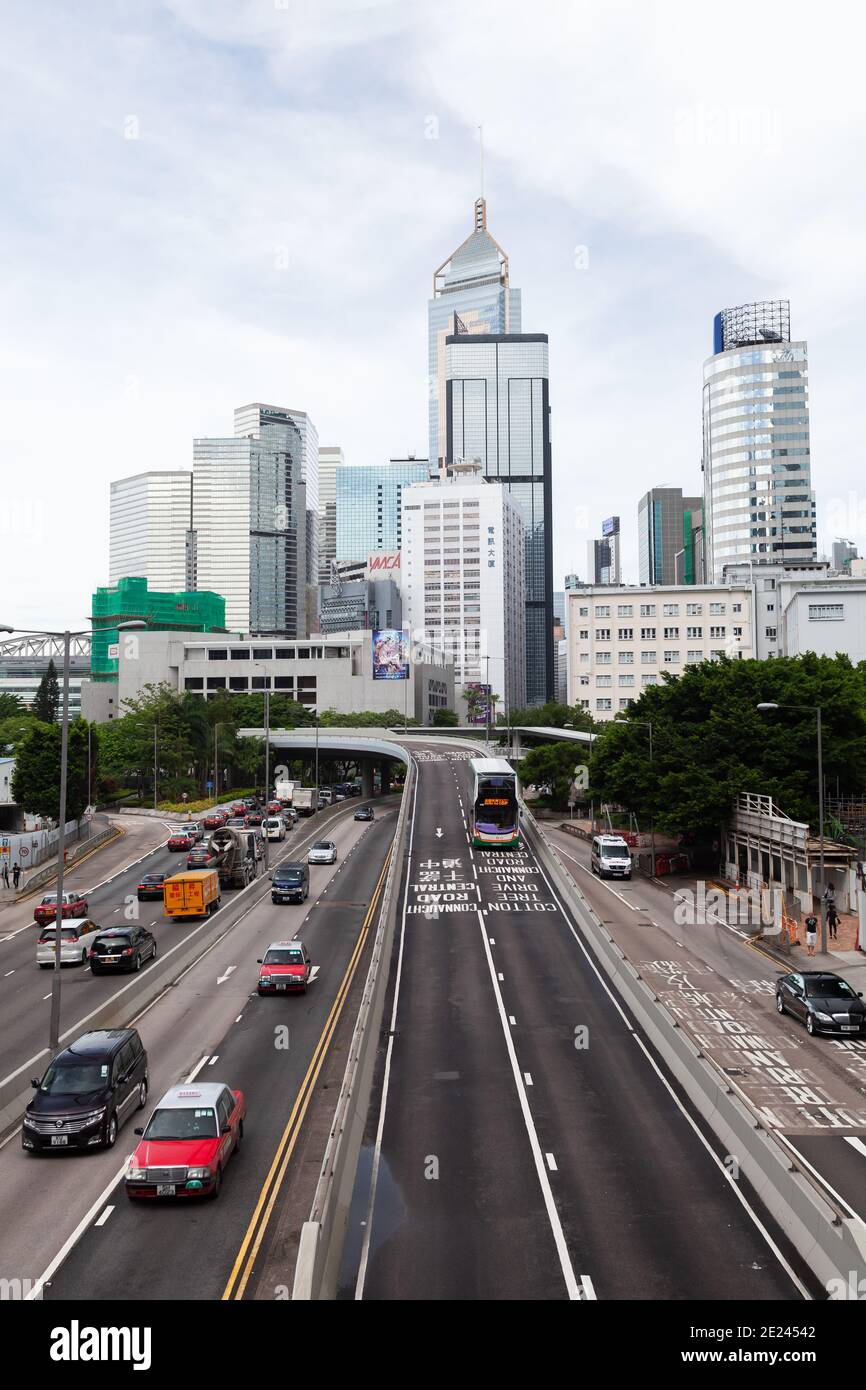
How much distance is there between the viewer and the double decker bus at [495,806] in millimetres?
60156

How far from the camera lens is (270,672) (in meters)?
182

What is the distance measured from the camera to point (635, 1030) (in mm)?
28812

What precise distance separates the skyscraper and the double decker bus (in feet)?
387

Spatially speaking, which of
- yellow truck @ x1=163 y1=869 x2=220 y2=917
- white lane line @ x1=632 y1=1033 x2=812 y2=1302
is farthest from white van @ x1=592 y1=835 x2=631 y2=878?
white lane line @ x1=632 y1=1033 x2=812 y2=1302

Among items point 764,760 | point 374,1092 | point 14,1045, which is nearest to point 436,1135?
point 374,1092

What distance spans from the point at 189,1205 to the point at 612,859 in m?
43.3

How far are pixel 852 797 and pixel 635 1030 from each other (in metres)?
31.1

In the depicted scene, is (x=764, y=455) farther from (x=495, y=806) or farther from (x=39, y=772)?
(x=39, y=772)

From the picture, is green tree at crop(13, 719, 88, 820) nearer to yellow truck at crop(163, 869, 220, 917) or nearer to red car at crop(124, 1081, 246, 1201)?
yellow truck at crop(163, 869, 220, 917)

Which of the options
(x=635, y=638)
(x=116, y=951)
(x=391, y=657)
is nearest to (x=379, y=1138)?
(x=116, y=951)

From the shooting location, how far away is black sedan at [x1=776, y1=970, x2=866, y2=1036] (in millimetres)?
28750

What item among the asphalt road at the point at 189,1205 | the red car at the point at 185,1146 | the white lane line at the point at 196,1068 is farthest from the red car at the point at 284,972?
the red car at the point at 185,1146

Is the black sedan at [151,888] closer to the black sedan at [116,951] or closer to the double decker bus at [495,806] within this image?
the black sedan at [116,951]
